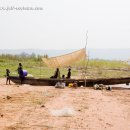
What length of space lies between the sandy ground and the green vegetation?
12836 millimetres

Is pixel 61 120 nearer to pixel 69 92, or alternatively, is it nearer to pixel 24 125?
pixel 24 125

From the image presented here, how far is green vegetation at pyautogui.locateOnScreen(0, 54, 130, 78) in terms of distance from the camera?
3434 cm

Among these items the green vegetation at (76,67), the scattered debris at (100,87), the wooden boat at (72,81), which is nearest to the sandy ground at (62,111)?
the scattered debris at (100,87)

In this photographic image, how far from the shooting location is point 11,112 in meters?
13.8

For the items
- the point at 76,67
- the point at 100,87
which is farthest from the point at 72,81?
the point at 76,67

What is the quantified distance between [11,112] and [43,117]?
1476 millimetres

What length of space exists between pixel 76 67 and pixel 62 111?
27.4 metres

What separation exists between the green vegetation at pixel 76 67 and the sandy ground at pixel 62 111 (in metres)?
12.8

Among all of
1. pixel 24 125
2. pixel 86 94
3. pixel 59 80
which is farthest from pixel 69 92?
pixel 24 125

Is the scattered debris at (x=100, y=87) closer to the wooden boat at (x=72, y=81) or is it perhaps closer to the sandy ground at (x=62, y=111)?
the wooden boat at (x=72, y=81)

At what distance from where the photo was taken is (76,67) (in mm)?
40875

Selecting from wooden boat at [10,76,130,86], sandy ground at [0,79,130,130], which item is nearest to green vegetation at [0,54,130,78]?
wooden boat at [10,76,130,86]

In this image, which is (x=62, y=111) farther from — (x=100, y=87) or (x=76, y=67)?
(x=76, y=67)

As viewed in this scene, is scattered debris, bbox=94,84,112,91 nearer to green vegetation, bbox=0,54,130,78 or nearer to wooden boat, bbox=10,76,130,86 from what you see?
wooden boat, bbox=10,76,130,86
